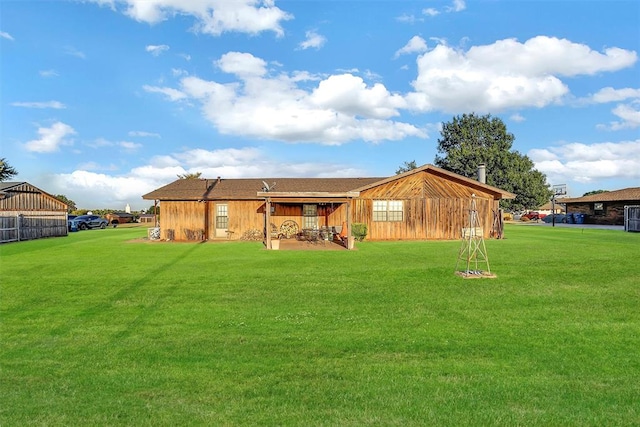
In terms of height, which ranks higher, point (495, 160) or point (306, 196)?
point (495, 160)

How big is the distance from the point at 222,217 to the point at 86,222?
78.7ft

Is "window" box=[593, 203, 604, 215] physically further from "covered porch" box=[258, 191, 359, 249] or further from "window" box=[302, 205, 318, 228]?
"window" box=[302, 205, 318, 228]

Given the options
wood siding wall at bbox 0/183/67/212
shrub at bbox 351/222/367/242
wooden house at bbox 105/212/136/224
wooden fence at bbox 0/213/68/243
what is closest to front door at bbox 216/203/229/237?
shrub at bbox 351/222/367/242

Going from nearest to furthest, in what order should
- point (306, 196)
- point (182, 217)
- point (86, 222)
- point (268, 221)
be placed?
1. point (268, 221)
2. point (306, 196)
3. point (182, 217)
4. point (86, 222)

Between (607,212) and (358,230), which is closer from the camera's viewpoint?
(358,230)

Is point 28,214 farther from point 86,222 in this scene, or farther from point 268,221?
point 268,221

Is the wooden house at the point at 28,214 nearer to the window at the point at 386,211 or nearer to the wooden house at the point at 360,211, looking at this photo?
the wooden house at the point at 360,211

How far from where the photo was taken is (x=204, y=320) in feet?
23.9

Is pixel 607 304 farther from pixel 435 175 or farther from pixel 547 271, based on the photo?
pixel 435 175

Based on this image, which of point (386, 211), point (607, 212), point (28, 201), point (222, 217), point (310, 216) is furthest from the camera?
point (607, 212)

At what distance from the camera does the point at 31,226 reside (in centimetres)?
2709

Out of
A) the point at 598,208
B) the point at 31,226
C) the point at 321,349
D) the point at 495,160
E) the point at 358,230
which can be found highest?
the point at 495,160

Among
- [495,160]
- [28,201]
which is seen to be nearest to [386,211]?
[28,201]

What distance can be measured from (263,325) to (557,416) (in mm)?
4358
